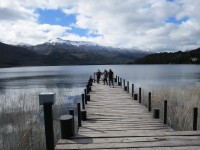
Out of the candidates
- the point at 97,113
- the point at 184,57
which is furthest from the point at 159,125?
the point at 184,57

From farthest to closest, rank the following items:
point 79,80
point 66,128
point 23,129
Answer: point 79,80 < point 23,129 < point 66,128

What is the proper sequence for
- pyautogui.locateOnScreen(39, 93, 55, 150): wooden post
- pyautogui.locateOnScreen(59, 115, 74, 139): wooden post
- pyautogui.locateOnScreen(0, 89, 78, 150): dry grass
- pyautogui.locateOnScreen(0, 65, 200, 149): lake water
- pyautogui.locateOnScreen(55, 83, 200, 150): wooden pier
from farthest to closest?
pyautogui.locateOnScreen(0, 65, 200, 149): lake water, pyautogui.locateOnScreen(0, 89, 78, 150): dry grass, pyautogui.locateOnScreen(59, 115, 74, 139): wooden post, pyautogui.locateOnScreen(55, 83, 200, 150): wooden pier, pyautogui.locateOnScreen(39, 93, 55, 150): wooden post

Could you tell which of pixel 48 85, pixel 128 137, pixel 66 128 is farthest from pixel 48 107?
pixel 48 85

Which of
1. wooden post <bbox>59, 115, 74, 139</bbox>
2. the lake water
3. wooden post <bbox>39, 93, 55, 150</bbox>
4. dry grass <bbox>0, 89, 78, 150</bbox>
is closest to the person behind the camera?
wooden post <bbox>39, 93, 55, 150</bbox>

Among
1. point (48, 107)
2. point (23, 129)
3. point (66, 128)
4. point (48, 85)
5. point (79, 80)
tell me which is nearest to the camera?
point (48, 107)

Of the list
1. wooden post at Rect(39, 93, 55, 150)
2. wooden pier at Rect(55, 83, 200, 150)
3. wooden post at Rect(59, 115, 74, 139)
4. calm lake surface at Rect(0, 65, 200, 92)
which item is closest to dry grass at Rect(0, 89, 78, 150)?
wooden post at Rect(59, 115, 74, 139)

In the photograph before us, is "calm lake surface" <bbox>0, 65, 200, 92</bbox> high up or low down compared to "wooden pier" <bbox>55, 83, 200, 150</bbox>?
down

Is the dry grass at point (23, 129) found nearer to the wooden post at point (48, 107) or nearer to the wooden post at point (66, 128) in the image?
the wooden post at point (66, 128)

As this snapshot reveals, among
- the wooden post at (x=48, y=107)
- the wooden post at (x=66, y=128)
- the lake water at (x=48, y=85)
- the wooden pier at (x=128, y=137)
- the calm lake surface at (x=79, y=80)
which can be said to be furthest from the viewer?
the calm lake surface at (x=79, y=80)

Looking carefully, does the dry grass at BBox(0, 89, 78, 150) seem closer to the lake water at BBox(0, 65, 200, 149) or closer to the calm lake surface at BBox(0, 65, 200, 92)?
the lake water at BBox(0, 65, 200, 149)

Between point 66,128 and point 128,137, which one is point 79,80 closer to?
point 66,128

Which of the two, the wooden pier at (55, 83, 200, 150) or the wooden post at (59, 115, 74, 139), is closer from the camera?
the wooden pier at (55, 83, 200, 150)

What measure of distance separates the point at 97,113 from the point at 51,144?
Answer: 5.76 m

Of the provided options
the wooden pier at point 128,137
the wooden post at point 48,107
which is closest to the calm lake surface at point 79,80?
the wooden pier at point 128,137
